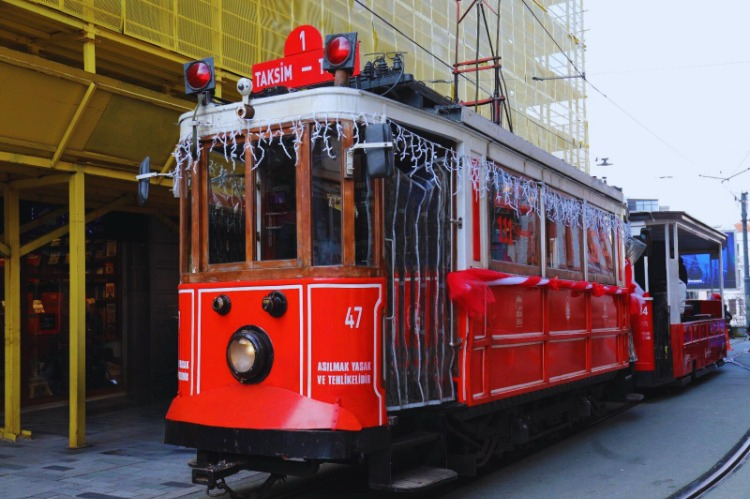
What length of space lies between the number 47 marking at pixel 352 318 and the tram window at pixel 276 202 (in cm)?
58

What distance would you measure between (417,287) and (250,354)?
4.34ft

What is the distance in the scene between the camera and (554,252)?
819 cm

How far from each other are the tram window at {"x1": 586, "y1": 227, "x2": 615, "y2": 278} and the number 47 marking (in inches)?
182

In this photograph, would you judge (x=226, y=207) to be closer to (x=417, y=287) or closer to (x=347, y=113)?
(x=347, y=113)

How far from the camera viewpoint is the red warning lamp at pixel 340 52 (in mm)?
5562

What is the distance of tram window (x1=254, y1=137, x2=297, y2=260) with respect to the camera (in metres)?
5.65

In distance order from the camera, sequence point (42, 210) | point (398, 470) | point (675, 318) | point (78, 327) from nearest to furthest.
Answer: point (398, 470)
point (78, 327)
point (42, 210)
point (675, 318)

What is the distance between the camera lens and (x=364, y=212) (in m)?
5.58

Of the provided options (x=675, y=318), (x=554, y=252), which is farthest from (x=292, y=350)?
(x=675, y=318)

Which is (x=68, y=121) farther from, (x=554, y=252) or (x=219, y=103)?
(x=554, y=252)

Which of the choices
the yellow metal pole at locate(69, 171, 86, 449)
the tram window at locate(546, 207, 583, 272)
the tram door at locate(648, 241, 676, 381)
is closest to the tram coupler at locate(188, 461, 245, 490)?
the yellow metal pole at locate(69, 171, 86, 449)

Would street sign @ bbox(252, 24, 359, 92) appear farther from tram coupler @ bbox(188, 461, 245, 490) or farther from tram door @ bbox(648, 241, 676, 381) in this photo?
tram door @ bbox(648, 241, 676, 381)

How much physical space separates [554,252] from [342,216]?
3.37 meters

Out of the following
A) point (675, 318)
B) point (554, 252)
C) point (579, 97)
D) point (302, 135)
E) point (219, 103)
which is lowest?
point (675, 318)
